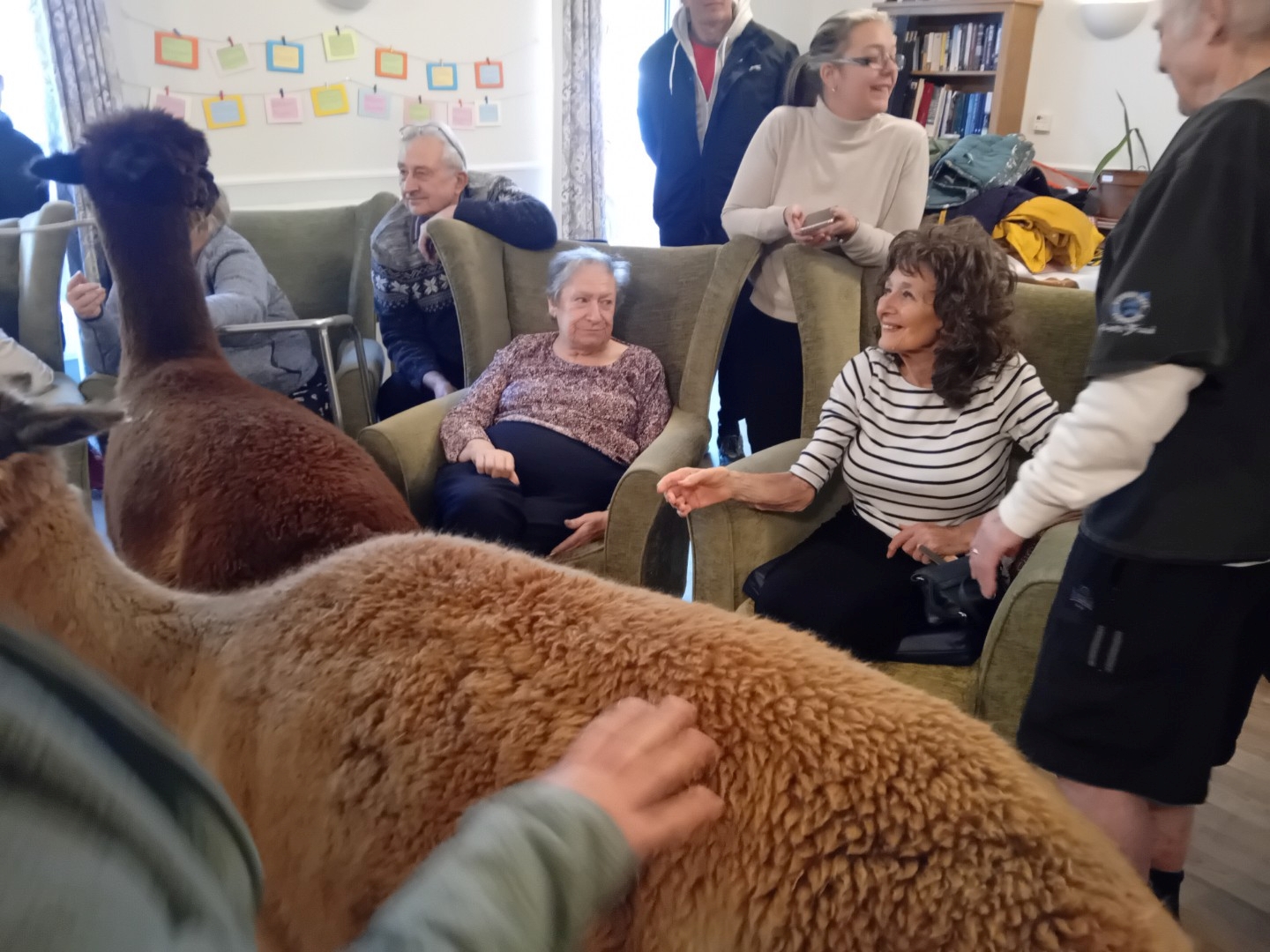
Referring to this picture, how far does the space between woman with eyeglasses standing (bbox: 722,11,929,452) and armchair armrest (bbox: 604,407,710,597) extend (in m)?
0.52

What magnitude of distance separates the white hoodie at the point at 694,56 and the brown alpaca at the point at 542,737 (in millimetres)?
2330

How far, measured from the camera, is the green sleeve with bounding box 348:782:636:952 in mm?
400

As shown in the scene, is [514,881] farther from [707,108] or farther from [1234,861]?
[707,108]

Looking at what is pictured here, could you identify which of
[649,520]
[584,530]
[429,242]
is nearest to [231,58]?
[429,242]

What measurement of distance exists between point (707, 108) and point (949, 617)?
2055mm

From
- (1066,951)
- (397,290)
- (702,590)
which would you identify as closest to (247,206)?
(397,290)

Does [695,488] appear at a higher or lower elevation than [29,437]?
lower

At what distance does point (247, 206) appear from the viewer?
14.2ft

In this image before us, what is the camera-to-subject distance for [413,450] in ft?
7.21

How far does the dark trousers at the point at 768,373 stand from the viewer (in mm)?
2529

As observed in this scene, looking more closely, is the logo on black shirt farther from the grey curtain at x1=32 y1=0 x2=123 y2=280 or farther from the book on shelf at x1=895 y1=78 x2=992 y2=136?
the book on shelf at x1=895 y1=78 x2=992 y2=136

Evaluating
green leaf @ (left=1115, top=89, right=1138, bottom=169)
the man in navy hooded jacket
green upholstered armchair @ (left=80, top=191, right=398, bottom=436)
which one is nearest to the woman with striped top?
the man in navy hooded jacket

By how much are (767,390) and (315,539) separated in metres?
1.55

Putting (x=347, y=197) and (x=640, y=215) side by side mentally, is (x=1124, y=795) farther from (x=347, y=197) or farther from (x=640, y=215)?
(x=640, y=215)
